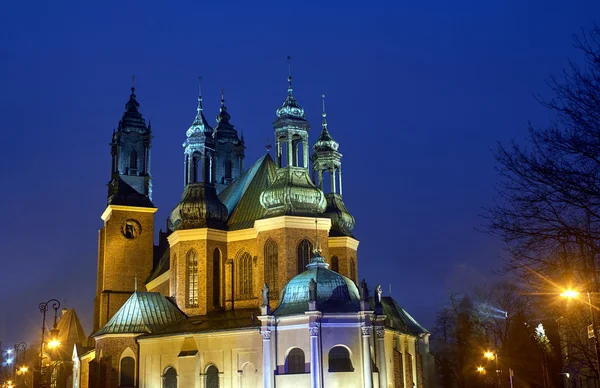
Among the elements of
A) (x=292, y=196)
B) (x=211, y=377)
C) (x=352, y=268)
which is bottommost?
(x=211, y=377)

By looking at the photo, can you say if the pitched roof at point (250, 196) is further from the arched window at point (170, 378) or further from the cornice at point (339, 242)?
the arched window at point (170, 378)

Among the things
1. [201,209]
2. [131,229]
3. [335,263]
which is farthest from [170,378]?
[131,229]

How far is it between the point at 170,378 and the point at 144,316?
16.5ft

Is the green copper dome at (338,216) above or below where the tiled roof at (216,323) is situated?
above

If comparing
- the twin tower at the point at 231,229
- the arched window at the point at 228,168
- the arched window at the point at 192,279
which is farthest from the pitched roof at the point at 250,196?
the arched window at the point at 228,168

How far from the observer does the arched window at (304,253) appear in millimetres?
49219

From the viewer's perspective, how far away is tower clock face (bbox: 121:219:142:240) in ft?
205

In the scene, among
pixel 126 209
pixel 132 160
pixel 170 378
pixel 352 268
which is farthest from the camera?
pixel 132 160

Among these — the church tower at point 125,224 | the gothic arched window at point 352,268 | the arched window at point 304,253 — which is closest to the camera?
the arched window at point 304,253

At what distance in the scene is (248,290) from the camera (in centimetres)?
5097

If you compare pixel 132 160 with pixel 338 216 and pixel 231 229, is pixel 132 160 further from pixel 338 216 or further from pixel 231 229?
pixel 338 216

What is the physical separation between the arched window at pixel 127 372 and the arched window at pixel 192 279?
527cm

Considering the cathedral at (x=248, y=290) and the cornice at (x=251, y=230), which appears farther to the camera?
the cornice at (x=251, y=230)

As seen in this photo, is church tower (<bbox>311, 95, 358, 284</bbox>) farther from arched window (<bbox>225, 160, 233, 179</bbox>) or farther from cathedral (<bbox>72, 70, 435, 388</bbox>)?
arched window (<bbox>225, 160, 233, 179</bbox>)
